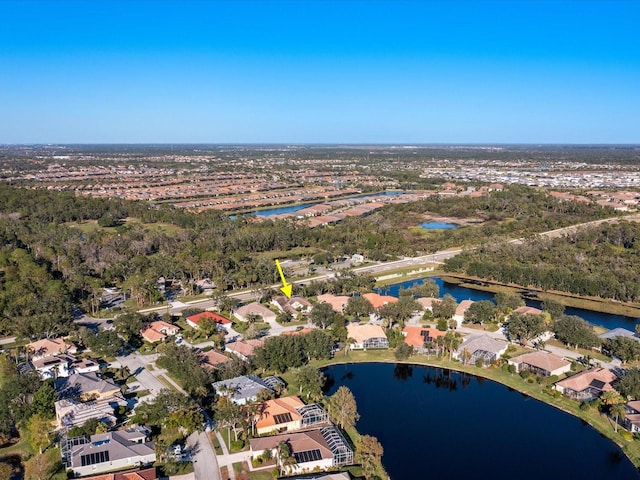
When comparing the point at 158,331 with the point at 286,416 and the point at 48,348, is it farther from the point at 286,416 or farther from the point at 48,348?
the point at 286,416

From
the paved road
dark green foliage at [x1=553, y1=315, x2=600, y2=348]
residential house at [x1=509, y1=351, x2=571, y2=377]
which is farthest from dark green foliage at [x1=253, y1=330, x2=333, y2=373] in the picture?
dark green foliage at [x1=553, y1=315, x2=600, y2=348]

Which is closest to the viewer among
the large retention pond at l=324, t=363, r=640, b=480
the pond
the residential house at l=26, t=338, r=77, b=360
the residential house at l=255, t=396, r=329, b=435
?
the large retention pond at l=324, t=363, r=640, b=480

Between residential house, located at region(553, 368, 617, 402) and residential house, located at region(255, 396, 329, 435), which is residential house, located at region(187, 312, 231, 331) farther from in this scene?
residential house, located at region(553, 368, 617, 402)

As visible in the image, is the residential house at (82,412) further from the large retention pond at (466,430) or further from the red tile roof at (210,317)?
the red tile roof at (210,317)

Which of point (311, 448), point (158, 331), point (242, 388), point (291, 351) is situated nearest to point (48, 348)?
point (158, 331)

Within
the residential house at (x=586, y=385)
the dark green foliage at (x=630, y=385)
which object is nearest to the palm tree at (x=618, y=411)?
the dark green foliage at (x=630, y=385)

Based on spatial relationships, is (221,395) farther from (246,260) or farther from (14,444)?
(246,260)

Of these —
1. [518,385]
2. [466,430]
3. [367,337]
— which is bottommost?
[466,430]
